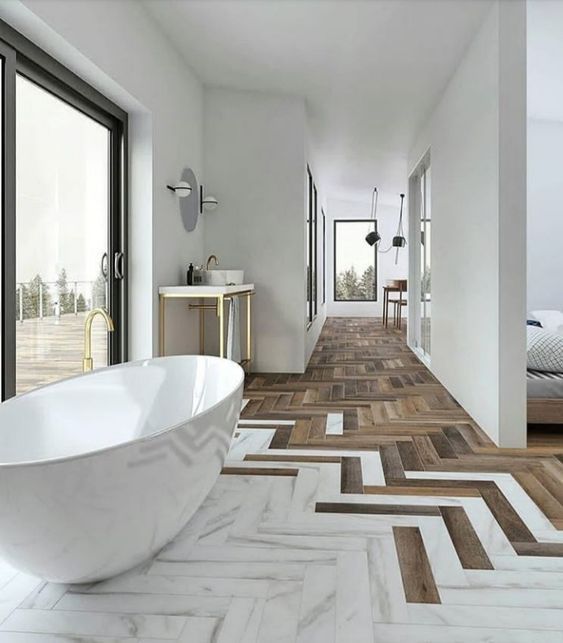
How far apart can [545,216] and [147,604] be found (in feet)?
19.1

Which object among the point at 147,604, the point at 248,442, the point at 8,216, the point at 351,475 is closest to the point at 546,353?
the point at 351,475

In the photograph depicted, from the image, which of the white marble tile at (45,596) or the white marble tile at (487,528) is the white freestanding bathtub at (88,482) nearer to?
the white marble tile at (45,596)

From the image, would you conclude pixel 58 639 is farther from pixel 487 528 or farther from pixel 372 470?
pixel 372 470

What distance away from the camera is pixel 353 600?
1.71 m

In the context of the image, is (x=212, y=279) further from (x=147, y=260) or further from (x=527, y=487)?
(x=527, y=487)

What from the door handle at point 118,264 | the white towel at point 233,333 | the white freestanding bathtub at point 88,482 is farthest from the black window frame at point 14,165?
the white towel at point 233,333

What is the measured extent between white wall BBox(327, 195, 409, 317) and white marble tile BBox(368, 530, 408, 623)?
11229 millimetres

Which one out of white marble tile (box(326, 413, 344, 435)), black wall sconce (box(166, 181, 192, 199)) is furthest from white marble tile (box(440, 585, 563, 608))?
black wall sconce (box(166, 181, 192, 199))

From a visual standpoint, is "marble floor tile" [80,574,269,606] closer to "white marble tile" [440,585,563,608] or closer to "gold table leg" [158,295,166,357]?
"white marble tile" [440,585,563,608]

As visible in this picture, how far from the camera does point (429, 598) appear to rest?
1.72 m

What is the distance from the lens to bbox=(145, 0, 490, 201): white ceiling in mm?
3654

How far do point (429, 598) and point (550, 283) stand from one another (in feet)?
17.1

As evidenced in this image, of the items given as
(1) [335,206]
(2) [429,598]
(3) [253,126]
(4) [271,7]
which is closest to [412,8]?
(4) [271,7]

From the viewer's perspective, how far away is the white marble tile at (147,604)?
5.41 feet
